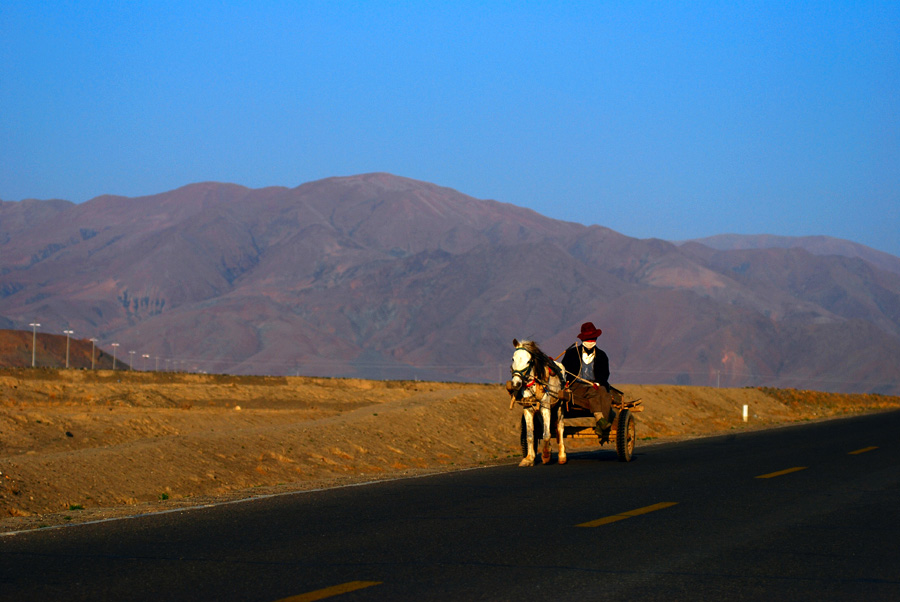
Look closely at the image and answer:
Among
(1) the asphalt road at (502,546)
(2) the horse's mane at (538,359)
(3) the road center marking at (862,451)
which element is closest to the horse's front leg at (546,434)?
(2) the horse's mane at (538,359)

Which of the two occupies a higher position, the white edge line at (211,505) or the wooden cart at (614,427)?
the wooden cart at (614,427)

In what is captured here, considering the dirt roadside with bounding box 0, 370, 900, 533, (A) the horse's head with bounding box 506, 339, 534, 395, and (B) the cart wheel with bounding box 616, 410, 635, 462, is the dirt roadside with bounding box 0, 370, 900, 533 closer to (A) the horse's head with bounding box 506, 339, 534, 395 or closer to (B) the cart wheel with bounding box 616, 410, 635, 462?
(A) the horse's head with bounding box 506, 339, 534, 395

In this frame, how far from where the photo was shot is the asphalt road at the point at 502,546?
7973 millimetres

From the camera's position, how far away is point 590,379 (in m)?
18.6

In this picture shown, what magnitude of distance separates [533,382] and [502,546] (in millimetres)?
7482

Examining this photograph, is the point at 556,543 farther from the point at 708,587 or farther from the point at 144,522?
the point at 144,522

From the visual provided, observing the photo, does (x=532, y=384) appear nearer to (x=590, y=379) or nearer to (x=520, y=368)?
(x=520, y=368)

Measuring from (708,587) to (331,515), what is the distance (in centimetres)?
518

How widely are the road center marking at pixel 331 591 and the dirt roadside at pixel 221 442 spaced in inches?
207

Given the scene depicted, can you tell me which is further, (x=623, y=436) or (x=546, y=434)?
(x=623, y=436)

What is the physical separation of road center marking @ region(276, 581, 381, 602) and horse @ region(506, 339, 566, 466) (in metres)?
9.00

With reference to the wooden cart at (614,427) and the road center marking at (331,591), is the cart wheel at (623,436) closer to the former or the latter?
the wooden cart at (614,427)

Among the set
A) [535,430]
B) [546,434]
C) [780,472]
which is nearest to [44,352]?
[535,430]

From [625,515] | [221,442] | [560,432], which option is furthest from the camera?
[221,442]
